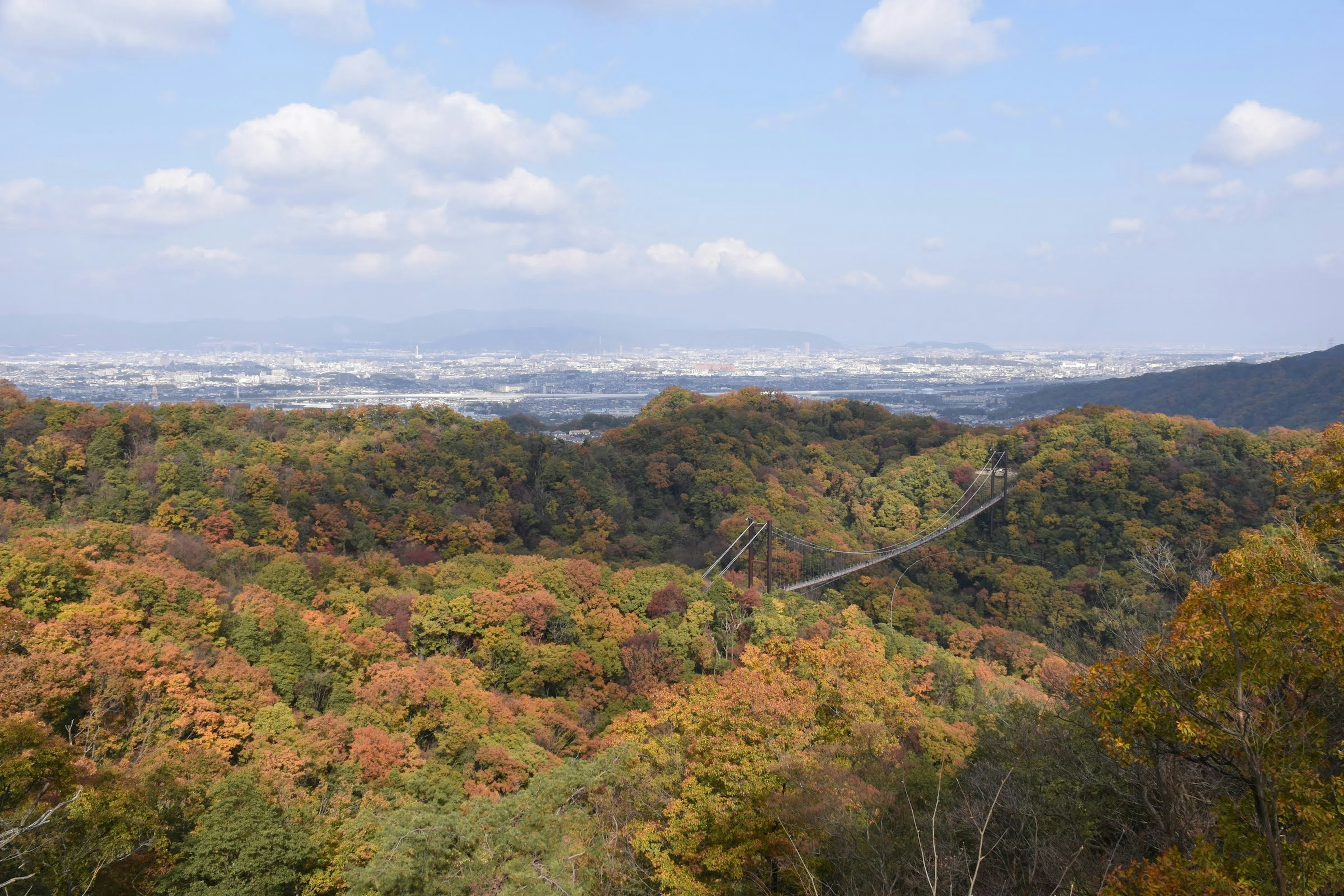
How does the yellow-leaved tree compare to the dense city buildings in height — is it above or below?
below

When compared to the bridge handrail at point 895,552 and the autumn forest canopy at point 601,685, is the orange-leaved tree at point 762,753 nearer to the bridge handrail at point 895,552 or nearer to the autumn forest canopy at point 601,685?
the autumn forest canopy at point 601,685

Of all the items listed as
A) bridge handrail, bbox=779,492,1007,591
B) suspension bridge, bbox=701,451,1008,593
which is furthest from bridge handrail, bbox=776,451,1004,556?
bridge handrail, bbox=779,492,1007,591

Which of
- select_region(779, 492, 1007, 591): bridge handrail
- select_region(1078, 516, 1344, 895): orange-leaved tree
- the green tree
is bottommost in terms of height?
select_region(779, 492, 1007, 591): bridge handrail

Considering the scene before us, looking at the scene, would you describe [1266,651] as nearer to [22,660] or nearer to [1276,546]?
[1276,546]

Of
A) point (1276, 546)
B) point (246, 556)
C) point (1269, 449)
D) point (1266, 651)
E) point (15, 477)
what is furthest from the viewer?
point (1269, 449)

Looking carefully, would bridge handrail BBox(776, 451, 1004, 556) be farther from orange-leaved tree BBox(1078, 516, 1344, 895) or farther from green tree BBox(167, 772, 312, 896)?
orange-leaved tree BBox(1078, 516, 1344, 895)

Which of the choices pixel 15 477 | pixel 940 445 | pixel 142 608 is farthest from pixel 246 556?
pixel 940 445

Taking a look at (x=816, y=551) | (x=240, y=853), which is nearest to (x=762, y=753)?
(x=240, y=853)
